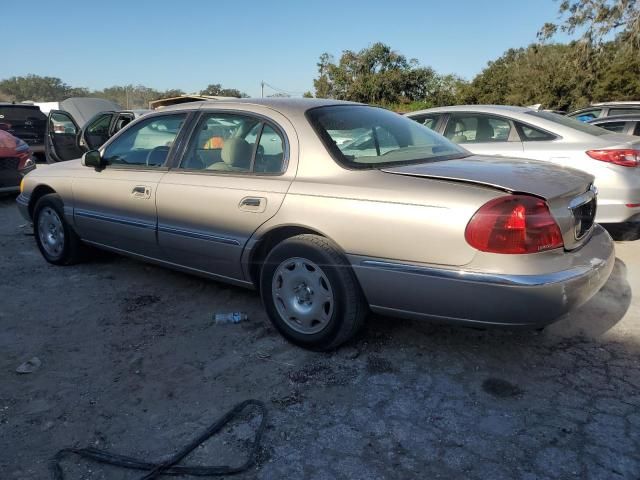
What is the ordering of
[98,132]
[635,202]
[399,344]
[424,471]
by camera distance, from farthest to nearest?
[98,132] < [635,202] < [399,344] < [424,471]

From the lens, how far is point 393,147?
3.50 meters

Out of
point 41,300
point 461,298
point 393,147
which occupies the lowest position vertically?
point 41,300

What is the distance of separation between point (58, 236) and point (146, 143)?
4.67 feet

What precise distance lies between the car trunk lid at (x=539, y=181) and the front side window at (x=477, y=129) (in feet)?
8.99

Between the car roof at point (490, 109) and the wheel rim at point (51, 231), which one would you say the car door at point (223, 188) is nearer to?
the wheel rim at point (51, 231)

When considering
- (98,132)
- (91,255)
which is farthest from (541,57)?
(91,255)

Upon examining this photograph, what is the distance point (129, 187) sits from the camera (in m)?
4.15

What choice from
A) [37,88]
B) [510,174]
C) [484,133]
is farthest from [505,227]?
[37,88]

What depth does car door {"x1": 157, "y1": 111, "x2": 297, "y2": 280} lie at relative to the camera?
333 cm

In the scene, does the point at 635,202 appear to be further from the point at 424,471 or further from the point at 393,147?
the point at 424,471

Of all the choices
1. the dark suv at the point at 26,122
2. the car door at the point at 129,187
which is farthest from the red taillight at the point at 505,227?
the dark suv at the point at 26,122

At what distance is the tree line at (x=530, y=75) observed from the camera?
2112 cm

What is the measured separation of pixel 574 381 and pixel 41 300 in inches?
149

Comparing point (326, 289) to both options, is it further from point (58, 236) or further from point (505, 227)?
point (58, 236)
